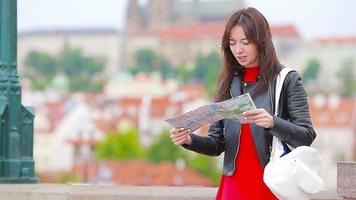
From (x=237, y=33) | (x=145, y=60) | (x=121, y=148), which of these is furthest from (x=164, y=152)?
(x=237, y=33)

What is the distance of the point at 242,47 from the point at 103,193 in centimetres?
114

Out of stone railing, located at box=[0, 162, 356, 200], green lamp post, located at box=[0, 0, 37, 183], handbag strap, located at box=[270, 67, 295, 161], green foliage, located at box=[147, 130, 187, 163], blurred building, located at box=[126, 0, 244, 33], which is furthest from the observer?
blurred building, located at box=[126, 0, 244, 33]

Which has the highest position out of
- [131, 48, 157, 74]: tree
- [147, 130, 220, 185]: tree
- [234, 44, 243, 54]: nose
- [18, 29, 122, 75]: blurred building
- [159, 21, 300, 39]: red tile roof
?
[234, 44, 243, 54]: nose

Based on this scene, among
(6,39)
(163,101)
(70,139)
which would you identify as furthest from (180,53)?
(6,39)

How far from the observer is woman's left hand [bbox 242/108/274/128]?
9.61ft

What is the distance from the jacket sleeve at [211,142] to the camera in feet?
10.6

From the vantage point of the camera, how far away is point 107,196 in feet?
13.0

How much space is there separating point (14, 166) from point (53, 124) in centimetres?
8677

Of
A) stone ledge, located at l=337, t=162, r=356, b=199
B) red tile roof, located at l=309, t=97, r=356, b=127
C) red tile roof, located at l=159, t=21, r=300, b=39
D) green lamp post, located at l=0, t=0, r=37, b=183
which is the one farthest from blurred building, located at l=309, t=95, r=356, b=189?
stone ledge, located at l=337, t=162, r=356, b=199

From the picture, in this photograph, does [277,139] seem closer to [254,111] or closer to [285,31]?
[254,111]

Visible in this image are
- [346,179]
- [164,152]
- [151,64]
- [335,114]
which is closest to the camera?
[346,179]

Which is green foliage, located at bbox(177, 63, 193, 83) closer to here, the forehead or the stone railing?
the stone railing

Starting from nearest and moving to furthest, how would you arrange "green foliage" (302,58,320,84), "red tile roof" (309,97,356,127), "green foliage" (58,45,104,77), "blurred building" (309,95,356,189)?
"blurred building" (309,95,356,189)
"red tile roof" (309,97,356,127)
"green foliage" (302,58,320,84)
"green foliage" (58,45,104,77)

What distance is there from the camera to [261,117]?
2.93 m
